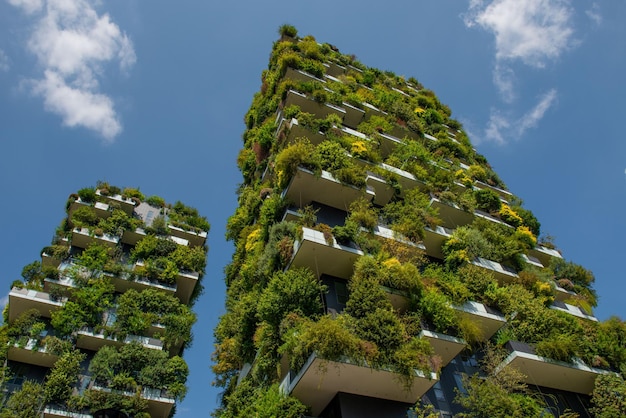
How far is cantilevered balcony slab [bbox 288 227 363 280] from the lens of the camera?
18.0 meters

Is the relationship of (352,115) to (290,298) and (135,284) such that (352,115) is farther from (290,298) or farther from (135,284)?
(135,284)

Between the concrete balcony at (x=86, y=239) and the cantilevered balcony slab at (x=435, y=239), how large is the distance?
22238mm

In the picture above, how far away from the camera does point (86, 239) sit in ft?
102

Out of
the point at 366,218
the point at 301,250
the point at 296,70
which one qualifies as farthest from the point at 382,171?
the point at 296,70

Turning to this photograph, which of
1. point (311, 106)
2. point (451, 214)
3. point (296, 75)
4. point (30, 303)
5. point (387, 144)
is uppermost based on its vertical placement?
point (296, 75)

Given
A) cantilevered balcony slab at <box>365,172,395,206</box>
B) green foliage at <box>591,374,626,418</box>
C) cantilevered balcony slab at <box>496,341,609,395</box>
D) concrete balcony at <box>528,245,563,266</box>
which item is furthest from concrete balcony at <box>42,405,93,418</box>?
concrete balcony at <box>528,245,563,266</box>

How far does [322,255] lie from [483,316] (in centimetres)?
758

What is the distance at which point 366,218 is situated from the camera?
20.0 m

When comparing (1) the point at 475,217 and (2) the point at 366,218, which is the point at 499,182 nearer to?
(1) the point at 475,217

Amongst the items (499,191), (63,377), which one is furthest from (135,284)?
(499,191)

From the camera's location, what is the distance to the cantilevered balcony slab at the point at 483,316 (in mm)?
18688

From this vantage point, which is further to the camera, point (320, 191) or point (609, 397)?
point (320, 191)

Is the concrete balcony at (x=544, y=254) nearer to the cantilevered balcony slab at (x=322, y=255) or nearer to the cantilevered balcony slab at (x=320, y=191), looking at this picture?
the cantilevered balcony slab at (x=320, y=191)

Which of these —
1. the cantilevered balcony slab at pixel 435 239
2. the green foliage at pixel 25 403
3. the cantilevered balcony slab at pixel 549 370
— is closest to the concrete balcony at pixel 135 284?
the green foliage at pixel 25 403
